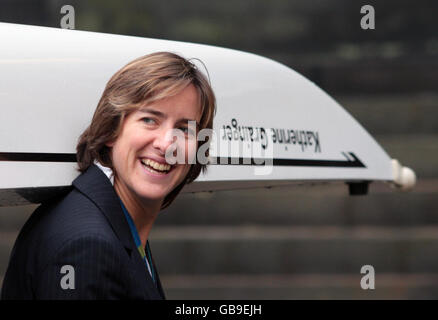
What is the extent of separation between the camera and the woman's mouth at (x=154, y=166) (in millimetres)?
1705

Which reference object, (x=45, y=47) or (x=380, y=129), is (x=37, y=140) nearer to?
(x=45, y=47)

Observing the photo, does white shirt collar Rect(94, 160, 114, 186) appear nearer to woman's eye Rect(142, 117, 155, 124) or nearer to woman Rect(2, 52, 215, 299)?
woman Rect(2, 52, 215, 299)

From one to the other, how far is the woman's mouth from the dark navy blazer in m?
0.10

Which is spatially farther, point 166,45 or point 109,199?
point 166,45

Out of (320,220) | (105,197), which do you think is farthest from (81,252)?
(320,220)

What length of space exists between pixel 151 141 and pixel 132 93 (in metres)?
0.11

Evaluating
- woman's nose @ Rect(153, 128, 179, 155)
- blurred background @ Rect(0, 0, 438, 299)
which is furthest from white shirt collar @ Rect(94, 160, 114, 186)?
blurred background @ Rect(0, 0, 438, 299)

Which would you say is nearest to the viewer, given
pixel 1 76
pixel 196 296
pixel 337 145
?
pixel 1 76

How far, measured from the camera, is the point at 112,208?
5.60 feet

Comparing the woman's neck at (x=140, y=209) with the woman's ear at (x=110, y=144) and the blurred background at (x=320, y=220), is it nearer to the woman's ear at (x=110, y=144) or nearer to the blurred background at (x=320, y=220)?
the woman's ear at (x=110, y=144)

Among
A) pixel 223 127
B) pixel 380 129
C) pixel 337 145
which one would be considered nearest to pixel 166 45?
pixel 223 127

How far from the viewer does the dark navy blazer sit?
1.55m

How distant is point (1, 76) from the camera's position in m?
1.65

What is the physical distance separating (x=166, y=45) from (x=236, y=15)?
4.98 metres
